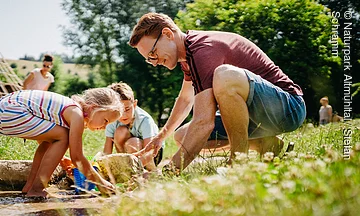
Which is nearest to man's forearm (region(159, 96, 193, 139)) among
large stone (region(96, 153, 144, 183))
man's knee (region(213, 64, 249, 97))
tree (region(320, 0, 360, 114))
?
large stone (region(96, 153, 144, 183))

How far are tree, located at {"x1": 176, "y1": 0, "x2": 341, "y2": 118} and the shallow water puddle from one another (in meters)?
14.9

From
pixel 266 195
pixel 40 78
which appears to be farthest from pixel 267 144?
pixel 40 78

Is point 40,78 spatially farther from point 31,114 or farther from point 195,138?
point 195,138

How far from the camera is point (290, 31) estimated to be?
18859mm

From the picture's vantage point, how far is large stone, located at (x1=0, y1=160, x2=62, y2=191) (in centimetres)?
496

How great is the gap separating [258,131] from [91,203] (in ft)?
4.52

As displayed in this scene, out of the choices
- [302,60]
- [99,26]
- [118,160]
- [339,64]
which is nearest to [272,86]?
[118,160]

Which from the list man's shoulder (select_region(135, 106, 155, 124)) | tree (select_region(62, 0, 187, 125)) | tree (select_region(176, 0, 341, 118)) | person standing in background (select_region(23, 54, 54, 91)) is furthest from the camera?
tree (select_region(62, 0, 187, 125))

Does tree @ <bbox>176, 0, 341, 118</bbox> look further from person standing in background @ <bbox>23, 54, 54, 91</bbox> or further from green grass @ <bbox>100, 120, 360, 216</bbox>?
green grass @ <bbox>100, 120, 360, 216</bbox>

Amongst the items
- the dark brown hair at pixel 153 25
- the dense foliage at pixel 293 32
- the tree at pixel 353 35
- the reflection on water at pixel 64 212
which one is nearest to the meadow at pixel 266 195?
the reflection on water at pixel 64 212

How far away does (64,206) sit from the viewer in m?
3.56

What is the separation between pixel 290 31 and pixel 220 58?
15683 mm

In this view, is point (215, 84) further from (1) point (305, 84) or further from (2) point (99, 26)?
(2) point (99, 26)

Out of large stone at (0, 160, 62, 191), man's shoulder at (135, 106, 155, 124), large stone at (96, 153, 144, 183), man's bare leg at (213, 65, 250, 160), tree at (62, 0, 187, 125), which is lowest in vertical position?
tree at (62, 0, 187, 125)
